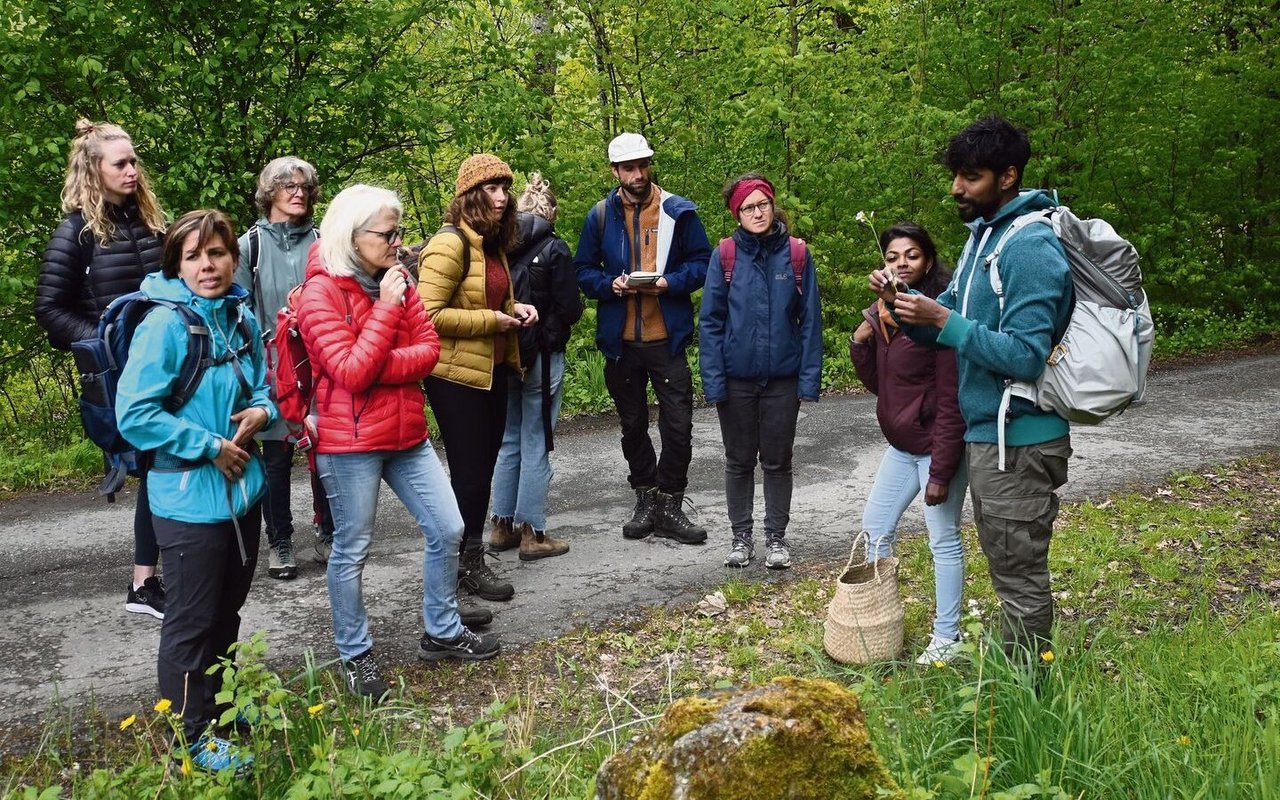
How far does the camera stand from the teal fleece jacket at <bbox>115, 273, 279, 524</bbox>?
3521 millimetres

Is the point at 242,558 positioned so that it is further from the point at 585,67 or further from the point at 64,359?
the point at 585,67

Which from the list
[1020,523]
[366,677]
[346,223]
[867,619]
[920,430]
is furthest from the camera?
[920,430]

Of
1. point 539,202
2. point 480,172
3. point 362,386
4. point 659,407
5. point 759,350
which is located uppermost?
point 480,172

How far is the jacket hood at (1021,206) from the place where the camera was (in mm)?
3668

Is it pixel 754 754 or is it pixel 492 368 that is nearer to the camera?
pixel 754 754

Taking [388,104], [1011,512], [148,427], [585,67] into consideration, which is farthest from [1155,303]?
[148,427]

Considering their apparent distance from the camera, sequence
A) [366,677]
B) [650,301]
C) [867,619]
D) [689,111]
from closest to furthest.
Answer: [366,677] < [867,619] < [650,301] < [689,111]

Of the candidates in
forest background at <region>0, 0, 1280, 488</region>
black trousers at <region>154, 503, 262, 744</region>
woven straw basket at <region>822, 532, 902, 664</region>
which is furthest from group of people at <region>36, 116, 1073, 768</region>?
forest background at <region>0, 0, 1280, 488</region>

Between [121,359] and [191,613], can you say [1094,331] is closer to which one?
[191,613]

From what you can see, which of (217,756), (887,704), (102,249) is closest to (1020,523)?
(887,704)

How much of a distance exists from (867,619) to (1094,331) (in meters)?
1.51

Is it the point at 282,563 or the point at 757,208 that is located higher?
the point at 757,208

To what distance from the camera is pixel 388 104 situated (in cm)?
870

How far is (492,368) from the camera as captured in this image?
5125mm
